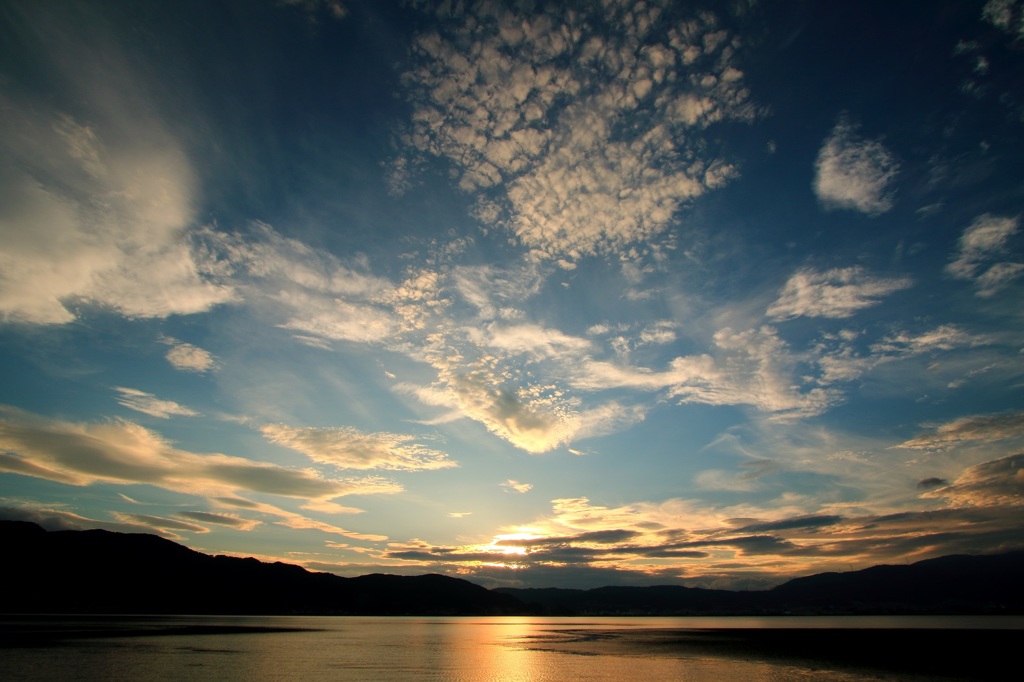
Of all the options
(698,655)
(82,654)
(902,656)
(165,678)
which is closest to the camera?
(165,678)

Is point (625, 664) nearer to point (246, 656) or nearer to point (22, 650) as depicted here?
point (246, 656)

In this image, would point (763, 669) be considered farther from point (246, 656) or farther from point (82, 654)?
point (82, 654)

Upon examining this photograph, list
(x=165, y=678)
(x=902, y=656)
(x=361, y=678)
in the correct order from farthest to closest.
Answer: (x=902, y=656) → (x=361, y=678) → (x=165, y=678)

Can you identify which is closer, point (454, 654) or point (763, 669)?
point (763, 669)

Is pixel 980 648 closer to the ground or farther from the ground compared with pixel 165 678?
farther from the ground

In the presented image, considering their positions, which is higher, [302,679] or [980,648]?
[980,648]

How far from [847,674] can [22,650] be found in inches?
4526

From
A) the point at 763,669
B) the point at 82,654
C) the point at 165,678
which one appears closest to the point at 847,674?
the point at 763,669

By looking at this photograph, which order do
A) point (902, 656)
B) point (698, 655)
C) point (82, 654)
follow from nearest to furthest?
point (82, 654)
point (902, 656)
point (698, 655)

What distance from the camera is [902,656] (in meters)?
88.7

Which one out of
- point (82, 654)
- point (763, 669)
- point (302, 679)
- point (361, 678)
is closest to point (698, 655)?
point (763, 669)

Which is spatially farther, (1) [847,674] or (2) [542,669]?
(2) [542,669]

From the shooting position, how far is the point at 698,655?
9638 cm

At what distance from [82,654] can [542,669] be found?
65743 millimetres
